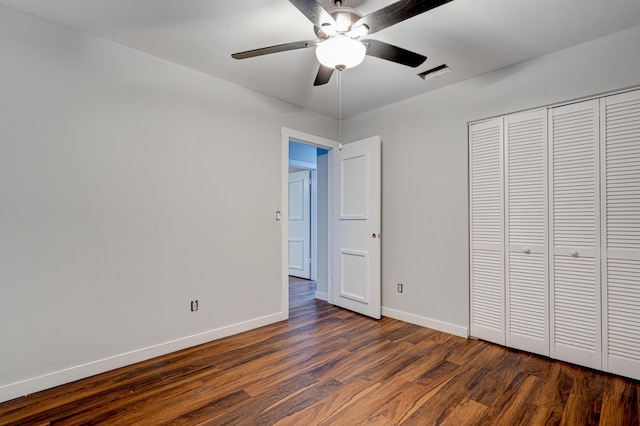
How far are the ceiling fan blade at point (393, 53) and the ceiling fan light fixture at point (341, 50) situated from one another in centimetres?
9

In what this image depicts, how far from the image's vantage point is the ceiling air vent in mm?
2797

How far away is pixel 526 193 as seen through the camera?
2.68 metres

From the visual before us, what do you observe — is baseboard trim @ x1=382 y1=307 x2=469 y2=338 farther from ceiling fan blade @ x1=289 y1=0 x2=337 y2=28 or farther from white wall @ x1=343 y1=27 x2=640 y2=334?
ceiling fan blade @ x1=289 y1=0 x2=337 y2=28

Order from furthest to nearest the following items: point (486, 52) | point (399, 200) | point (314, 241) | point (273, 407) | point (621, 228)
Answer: point (314, 241)
point (399, 200)
point (486, 52)
point (621, 228)
point (273, 407)

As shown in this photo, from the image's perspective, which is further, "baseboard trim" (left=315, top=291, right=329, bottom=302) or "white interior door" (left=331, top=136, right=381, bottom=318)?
"baseboard trim" (left=315, top=291, right=329, bottom=302)

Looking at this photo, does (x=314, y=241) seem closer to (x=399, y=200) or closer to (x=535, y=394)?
(x=399, y=200)

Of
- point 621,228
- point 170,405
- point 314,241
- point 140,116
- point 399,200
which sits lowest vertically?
point 170,405

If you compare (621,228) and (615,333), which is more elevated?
(621,228)

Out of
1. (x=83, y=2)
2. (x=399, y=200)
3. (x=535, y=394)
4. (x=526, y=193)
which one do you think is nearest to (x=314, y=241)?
(x=399, y=200)

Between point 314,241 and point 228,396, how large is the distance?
12.7 ft

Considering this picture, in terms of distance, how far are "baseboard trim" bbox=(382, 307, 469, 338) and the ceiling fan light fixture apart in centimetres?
267

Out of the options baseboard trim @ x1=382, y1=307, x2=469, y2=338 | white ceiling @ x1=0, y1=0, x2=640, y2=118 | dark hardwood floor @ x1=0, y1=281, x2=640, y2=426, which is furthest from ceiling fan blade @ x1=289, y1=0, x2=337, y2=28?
baseboard trim @ x1=382, y1=307, x2=469, y2=338

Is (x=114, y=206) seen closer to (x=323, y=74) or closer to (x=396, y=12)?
(x=323, y=74)

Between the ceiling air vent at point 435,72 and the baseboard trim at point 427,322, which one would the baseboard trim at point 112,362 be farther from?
the ceiling air vent at point 435,72
